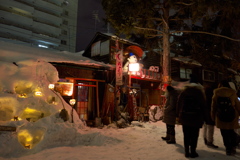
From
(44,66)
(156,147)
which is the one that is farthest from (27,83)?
(156,147)

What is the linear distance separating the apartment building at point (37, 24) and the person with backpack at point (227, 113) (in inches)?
1428

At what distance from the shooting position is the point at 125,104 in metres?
13.0

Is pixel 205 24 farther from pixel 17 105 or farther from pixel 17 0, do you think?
pixel 17 0

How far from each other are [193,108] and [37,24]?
139 feet

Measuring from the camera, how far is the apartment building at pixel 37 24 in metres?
34.1

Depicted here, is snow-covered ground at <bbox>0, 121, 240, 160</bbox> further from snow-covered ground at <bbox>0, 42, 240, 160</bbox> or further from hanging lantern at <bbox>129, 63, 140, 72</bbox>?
hanging lantern at <bbox>129, 63, 140, 72</bbox>

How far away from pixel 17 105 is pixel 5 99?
1.46ft

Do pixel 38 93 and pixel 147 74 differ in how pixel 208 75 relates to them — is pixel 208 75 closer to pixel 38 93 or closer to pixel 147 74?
pixel 147 74

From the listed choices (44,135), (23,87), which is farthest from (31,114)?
(44,135)

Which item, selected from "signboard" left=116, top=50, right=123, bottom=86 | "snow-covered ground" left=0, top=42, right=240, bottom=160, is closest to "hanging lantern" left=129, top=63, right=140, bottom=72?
"signboard" left=116, top=50, right=123, bottom=86

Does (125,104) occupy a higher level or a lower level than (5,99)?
lower

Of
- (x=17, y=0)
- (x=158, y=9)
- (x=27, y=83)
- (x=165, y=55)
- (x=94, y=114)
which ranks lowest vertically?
(x=94, y=114)

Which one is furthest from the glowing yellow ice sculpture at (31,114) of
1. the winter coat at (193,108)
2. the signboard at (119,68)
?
the winter coat at (193,108)

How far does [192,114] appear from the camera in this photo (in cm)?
427
